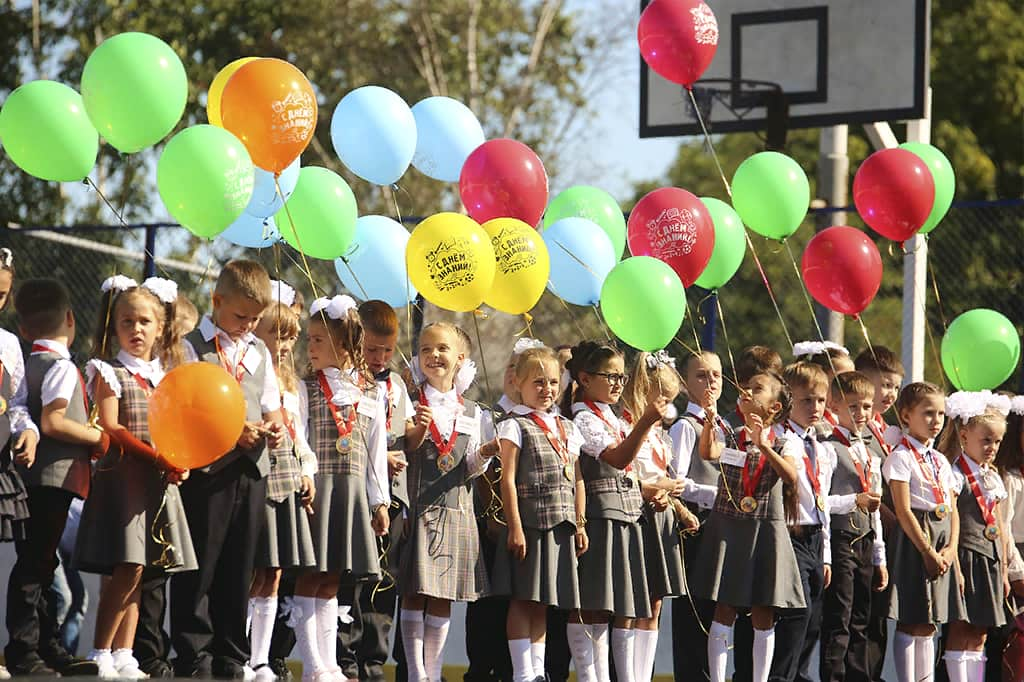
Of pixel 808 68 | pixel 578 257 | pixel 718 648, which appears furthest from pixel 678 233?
pixel 808 68

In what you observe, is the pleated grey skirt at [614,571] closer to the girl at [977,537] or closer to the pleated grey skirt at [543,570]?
the pleated grey skirt at [543,570]

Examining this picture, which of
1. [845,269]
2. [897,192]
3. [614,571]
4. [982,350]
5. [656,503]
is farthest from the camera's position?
[982,350]

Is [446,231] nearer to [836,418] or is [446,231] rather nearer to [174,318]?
[174,318]

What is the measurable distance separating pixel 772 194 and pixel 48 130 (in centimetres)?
315

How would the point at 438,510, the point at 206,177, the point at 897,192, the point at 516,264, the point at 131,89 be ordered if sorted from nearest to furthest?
the point at 206,177, the point at 131,89, the point at 516,264, the point at 438,510, the point at 897,192

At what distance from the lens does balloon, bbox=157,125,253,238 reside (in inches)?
199

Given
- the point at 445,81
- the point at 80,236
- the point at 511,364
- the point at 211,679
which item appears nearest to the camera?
the point at 211,679

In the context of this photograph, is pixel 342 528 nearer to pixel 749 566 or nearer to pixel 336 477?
pixel 336 477

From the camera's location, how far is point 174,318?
17.8 feet

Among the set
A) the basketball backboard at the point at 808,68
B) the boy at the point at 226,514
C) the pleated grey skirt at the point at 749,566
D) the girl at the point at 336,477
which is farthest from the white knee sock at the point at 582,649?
the basketball backboard at the point at 808,68

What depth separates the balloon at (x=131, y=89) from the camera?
204 inches

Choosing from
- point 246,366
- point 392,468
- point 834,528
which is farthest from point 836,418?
point 246,366

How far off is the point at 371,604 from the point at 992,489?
9.25 ft

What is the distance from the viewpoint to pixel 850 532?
265 inches
